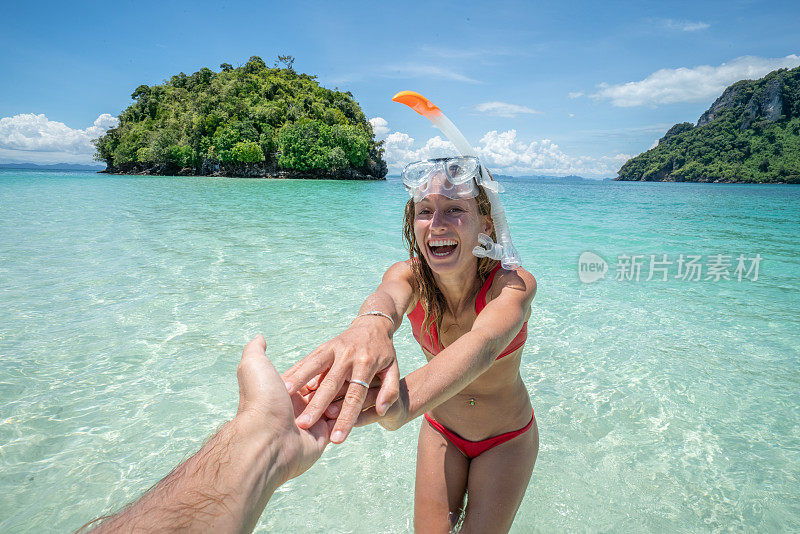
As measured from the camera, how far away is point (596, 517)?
277 cm

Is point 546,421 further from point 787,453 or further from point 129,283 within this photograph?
point 129,283

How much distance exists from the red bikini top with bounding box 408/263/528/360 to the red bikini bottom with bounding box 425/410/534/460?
46cm

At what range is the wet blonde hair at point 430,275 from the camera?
2176 mm

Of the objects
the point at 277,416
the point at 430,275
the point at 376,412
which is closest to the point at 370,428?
the point at 430,275

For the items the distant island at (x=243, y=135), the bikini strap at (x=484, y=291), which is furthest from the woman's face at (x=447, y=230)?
the distant island at (x=243, y=135)

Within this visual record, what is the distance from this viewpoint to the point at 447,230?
6.64 ft

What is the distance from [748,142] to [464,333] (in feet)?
391

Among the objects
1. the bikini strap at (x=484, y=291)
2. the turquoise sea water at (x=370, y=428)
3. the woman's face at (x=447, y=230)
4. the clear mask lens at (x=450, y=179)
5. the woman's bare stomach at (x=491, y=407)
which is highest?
the clear mask lens at (x=450, y=179)

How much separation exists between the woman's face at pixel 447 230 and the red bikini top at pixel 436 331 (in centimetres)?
16

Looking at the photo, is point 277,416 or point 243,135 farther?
point 243,135

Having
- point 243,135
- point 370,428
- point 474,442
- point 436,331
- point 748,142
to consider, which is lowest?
point 370,428

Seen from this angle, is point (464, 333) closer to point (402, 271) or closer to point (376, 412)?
point (402, 271)

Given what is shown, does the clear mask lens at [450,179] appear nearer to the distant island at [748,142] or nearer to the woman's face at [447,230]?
the woman's face at [447,230]

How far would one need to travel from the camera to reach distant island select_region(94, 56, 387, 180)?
208ft
